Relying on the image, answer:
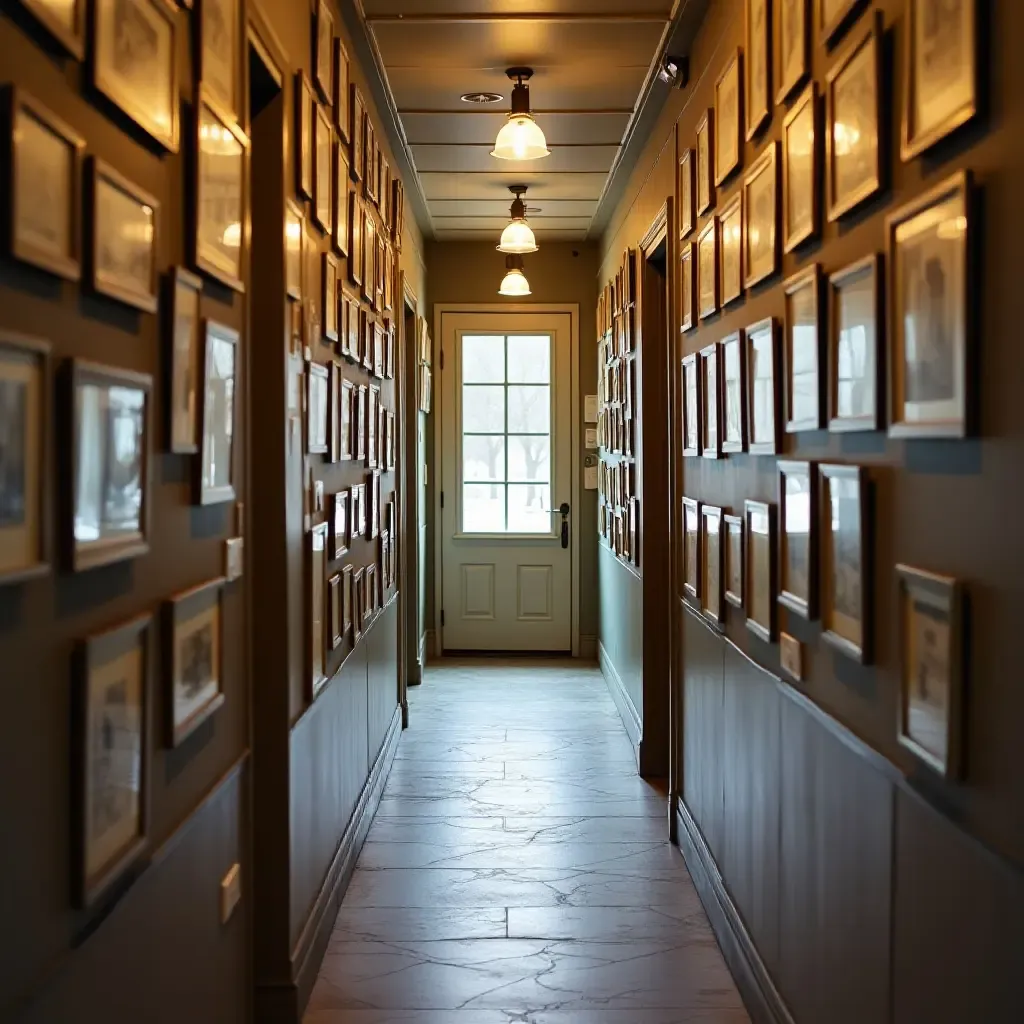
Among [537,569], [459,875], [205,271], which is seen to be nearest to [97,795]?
[205,271]

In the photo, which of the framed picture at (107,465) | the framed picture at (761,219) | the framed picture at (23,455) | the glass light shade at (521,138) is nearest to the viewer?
the framed picture at (23,455)

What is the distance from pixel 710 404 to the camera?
324 centimetres

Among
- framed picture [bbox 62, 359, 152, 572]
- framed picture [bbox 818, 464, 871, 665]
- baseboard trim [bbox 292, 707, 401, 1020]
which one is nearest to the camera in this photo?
framed picture [bbox 62, 359, 152, 572]

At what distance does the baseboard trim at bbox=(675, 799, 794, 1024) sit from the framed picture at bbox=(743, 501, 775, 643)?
786 millimetres

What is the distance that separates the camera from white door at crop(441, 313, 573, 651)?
7.67m

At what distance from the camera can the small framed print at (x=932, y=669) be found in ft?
4.66

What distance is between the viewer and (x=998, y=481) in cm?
133

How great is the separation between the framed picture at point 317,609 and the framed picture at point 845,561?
53.9 inches

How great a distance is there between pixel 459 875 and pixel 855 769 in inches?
80.3

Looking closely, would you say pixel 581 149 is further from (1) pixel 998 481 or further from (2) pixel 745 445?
(1) pixel 998 481

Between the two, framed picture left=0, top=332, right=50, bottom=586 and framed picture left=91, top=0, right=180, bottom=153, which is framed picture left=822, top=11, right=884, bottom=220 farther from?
framed picture left=0, top=332, right=50, bottom=586

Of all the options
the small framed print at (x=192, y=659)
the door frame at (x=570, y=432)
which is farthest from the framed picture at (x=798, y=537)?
the door frame at (x=570, y=432)

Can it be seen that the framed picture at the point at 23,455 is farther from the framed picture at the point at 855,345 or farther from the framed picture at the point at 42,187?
the framed picture at the point at 855,345

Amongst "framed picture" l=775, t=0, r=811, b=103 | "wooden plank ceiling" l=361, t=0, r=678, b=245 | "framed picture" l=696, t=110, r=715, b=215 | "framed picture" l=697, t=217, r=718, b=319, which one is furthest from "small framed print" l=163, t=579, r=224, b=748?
"wooden plank ceiling" l=361, t=0, r=678, b=245
